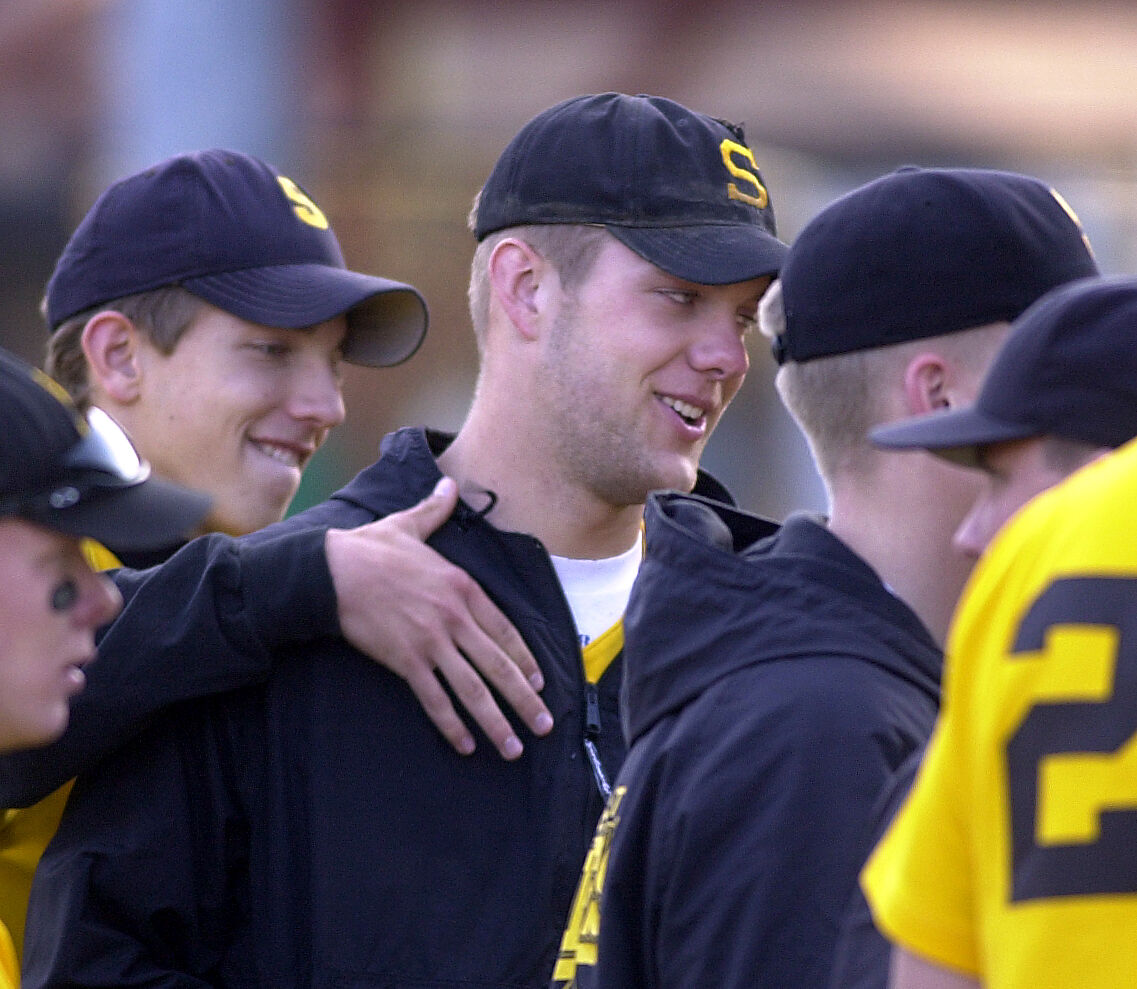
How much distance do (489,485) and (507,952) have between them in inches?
28.1

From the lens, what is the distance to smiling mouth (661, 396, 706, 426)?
2621 millimetres

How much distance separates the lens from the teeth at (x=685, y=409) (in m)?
2.62

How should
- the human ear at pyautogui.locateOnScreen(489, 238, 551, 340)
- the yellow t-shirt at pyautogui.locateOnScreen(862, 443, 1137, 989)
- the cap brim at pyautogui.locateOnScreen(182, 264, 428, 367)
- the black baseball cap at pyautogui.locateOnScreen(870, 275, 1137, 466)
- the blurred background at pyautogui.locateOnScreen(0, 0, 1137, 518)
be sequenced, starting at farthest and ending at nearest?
the blurred background at pyautogui.locateOnScreen(0, 0, 1137, 518) → the cap brim at pyautogui.locateOnScreen(182, 264, 428, 367) → the human ear at pyautogui.locateOnScreen(489, 238, 551, 340) → the black baseball cap at pyautogui.locateOnScreen(870, 275, 1137, 466) → the yellow t-shirt at pyautogui.locateOnScreen(862, 443, 1137, 989)

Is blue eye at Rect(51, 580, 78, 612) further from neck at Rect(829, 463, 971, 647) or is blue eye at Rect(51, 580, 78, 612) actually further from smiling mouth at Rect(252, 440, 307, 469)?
smiling mouth at Rect(252, 440, 307, 469)

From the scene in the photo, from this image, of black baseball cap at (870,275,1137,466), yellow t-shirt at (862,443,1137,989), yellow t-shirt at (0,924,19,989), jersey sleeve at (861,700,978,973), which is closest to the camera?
yellow t-shirt at (862,443,1137,989)

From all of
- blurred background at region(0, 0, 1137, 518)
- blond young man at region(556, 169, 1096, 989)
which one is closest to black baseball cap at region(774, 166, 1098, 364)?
blond young man at region(556, 169, 1096, 989)

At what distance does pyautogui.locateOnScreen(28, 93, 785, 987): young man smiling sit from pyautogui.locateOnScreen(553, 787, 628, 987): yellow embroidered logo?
0.26m

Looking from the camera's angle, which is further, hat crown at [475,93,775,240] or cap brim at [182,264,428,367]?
cap brim at [182,264,428,367]

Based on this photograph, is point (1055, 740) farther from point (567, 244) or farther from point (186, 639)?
point (567, 244)

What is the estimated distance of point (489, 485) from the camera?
262 centimetres

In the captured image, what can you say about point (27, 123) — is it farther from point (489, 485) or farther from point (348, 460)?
point (489, 485)

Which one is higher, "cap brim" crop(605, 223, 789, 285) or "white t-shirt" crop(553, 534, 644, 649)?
"cap brim" crop(605, 223, 789, 285)

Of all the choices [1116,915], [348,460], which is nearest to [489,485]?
[1116,915]

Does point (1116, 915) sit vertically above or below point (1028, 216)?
below
